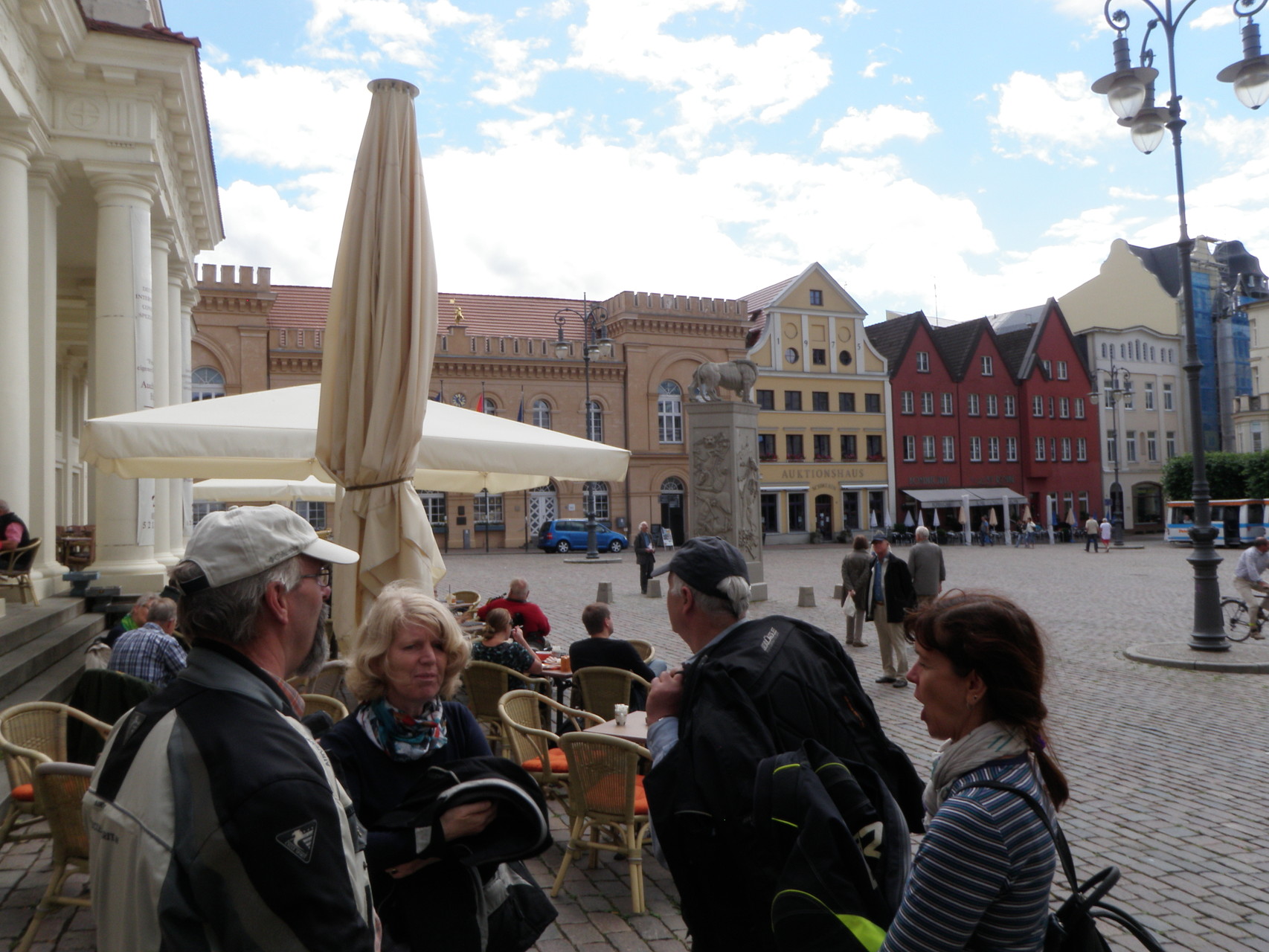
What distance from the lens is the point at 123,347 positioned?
436 inches

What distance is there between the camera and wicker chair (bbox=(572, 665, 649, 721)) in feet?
20.0

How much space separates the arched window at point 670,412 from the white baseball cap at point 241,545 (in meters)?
44.9

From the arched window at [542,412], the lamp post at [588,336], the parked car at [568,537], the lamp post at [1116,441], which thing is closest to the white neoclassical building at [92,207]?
the lamp post at [588,336]

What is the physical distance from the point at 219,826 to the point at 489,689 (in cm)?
505

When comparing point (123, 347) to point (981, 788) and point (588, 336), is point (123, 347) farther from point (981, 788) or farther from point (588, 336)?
point (588, 336)

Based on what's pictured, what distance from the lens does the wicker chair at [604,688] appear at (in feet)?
20.0

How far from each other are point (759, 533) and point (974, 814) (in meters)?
17.3

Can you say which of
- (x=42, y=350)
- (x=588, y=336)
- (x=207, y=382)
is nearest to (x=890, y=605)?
(x=42, y=350)

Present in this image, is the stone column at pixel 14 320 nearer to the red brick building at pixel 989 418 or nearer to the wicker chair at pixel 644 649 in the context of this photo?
the wicker chair at pixel 644 649

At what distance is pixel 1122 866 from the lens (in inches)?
193

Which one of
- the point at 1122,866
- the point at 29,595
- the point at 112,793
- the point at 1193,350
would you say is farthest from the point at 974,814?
the point at 1193,350

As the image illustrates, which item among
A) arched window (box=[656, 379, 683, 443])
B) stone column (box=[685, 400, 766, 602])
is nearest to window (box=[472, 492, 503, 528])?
arched window (box=[656, 379, 683, 443])

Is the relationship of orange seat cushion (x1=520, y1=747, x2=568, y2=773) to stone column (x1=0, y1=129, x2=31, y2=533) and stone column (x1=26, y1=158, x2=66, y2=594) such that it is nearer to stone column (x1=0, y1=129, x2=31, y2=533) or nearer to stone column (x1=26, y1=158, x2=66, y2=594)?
stone column (x1=0, y1=129, x2=31, y2=533)

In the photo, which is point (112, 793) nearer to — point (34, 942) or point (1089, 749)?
point (34, 942)
